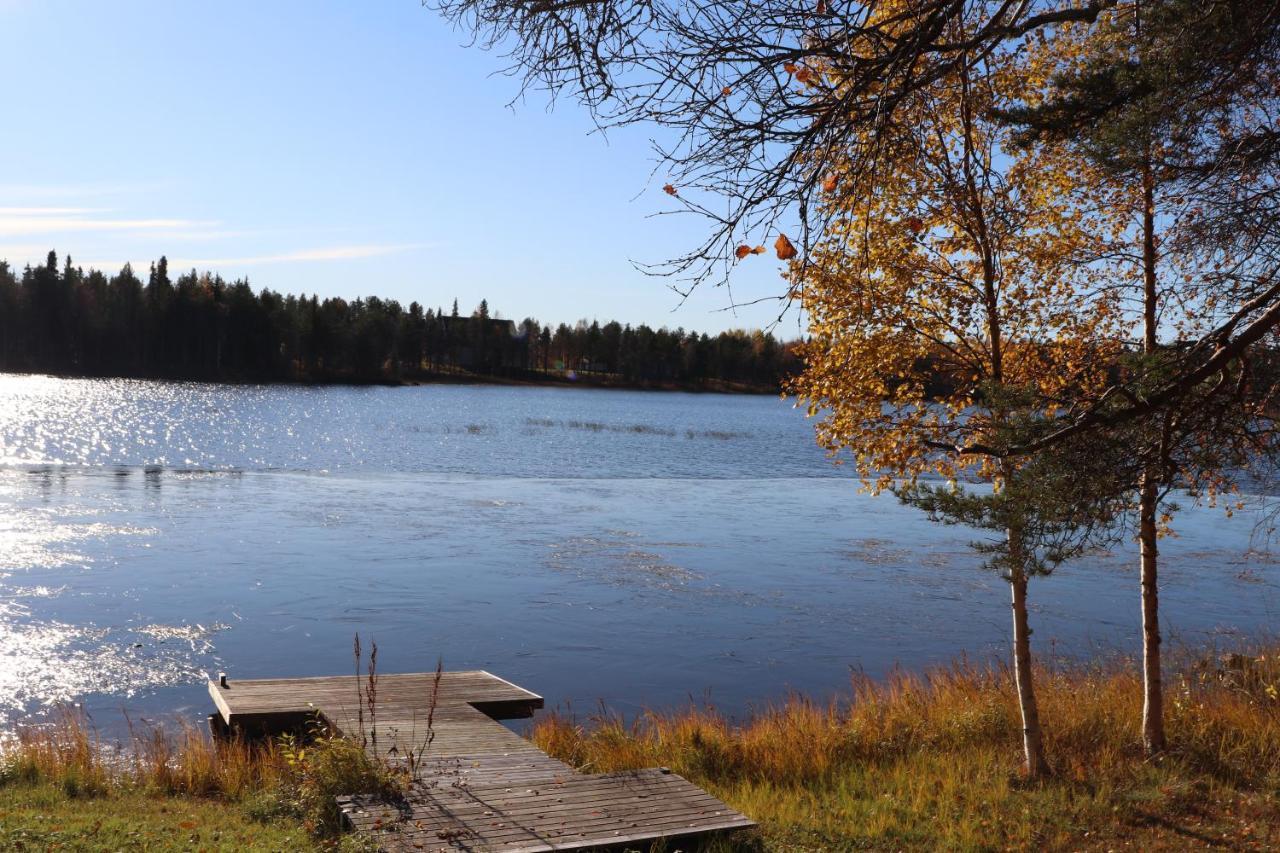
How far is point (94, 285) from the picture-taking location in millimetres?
119438

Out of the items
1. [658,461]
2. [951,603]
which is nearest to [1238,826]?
[951,603]

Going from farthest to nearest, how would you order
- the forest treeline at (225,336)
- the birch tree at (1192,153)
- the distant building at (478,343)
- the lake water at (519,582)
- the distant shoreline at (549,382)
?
the distant building at (478,343)
the distant shoreline at (549,382)
the forest treeline at (225,336)
the lake water at (519,582)
the birch tree at (1192,153)

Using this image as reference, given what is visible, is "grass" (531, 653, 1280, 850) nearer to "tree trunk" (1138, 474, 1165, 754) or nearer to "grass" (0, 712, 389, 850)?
"tree trunk" (1138, 474, 1165, 754)

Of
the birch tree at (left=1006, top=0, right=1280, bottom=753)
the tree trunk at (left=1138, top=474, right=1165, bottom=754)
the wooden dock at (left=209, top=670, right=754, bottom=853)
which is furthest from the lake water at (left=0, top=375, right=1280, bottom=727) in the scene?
the birch tree at (left=1006, top=0, right=1280, bottom=753)

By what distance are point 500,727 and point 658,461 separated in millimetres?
38549

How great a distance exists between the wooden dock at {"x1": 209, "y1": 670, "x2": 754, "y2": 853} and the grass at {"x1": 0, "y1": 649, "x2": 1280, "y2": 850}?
301 millimetres

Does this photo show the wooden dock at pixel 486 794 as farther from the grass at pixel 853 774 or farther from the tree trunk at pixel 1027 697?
the tree trunk at pixel 1027 697

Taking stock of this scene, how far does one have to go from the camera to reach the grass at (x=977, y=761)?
320 inches

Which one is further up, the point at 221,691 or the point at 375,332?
the point at 375,332

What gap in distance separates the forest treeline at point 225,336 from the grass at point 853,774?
84.0 meters

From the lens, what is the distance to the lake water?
15719mm

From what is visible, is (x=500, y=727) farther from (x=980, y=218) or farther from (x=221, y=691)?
(x=980, y=218)

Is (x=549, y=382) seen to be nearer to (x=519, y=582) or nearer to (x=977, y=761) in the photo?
(x=519, y=582)

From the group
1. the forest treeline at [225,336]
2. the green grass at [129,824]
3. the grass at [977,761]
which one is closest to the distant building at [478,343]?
the forest treeline at [225,336]
